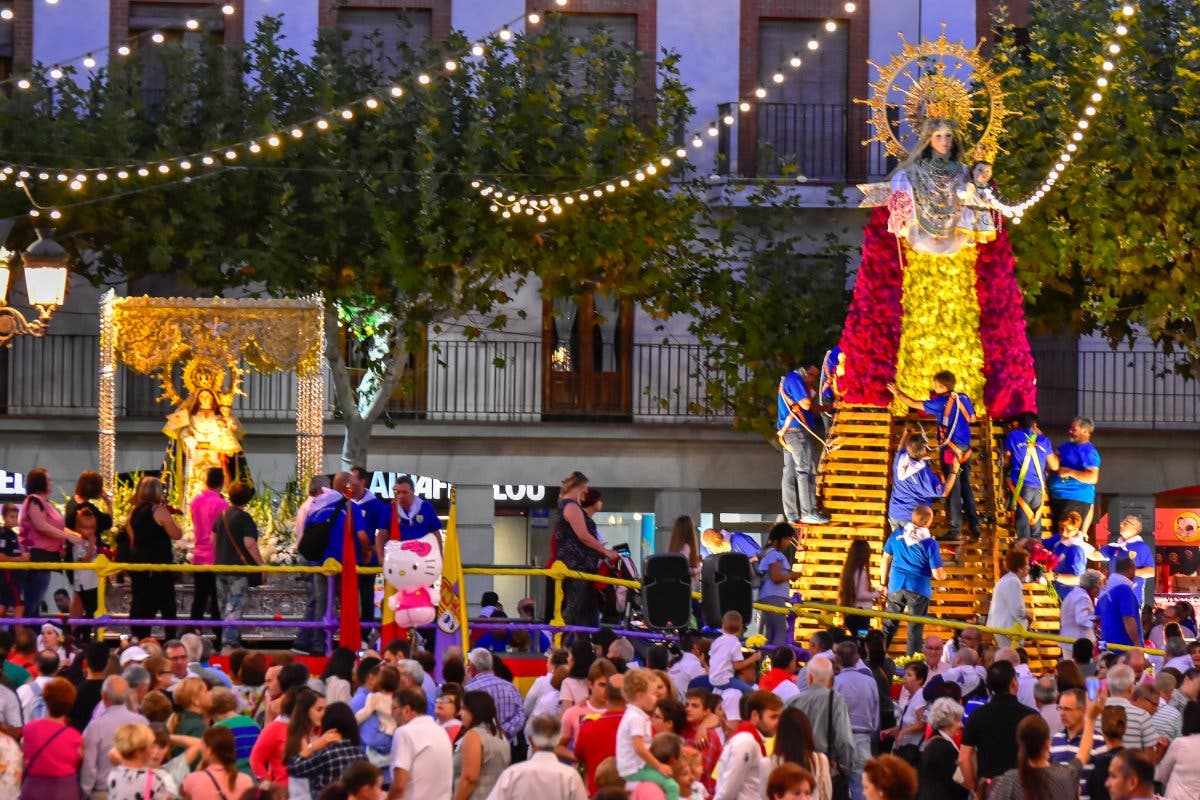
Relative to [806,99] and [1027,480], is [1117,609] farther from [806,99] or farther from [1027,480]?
[806,99]

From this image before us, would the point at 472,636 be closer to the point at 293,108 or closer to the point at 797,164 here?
the point at 293,108

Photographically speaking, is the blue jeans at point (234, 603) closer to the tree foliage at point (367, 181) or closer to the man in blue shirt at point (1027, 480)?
the man in blue shirt at point (1027, 480)

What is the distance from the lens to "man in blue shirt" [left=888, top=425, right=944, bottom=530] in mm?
24578

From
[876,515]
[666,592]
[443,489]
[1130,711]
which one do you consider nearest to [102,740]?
[666,592]

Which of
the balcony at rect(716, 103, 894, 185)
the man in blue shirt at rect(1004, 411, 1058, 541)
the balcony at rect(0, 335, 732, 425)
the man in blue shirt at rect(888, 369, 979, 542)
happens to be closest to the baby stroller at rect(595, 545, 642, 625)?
the man in blue shirt at rect(888, 369, 979, 542)

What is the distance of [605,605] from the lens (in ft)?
71.4

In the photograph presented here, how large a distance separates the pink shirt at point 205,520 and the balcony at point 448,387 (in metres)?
11.3

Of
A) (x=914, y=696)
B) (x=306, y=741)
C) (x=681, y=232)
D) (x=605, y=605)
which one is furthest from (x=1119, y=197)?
(x=306, y=741)

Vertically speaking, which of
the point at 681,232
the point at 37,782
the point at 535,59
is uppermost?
the point at 535,59

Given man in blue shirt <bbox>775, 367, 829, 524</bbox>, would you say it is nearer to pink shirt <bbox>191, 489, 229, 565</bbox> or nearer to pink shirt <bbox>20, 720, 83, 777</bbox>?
pink shirt <bbox>191, 489, 229, 565</bbox>

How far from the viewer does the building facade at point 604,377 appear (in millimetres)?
33781

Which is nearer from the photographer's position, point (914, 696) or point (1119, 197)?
point (914, 696)

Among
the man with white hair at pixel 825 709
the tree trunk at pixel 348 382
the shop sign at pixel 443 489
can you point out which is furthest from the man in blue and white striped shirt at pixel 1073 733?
the shop sign at pixel 443 489

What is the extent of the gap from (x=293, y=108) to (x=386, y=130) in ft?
4.00
